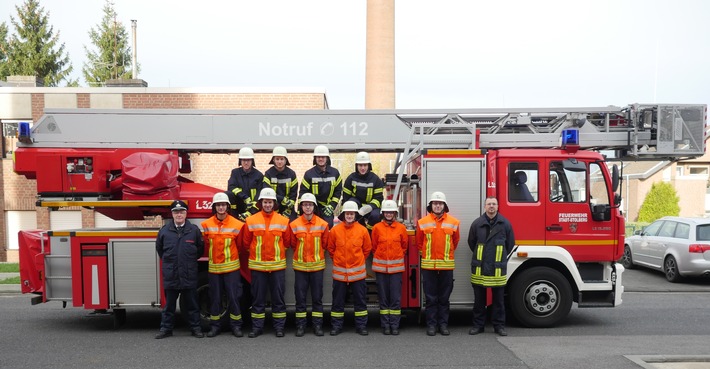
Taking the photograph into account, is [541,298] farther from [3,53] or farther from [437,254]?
[3,53]

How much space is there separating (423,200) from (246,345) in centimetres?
303

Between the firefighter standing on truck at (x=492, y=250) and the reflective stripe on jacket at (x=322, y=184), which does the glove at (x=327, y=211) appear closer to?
the reflective stripe on jacket at (x=322, y=184)

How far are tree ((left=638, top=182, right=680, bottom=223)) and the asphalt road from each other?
24.3 meters

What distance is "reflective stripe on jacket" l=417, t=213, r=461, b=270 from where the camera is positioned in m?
7.41

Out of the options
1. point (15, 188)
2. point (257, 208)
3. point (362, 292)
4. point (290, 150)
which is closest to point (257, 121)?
point (290, 150)

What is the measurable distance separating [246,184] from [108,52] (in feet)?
128

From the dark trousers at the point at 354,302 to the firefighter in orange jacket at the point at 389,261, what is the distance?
0.23m

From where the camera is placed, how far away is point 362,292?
7.55 metres

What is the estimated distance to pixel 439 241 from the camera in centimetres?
741

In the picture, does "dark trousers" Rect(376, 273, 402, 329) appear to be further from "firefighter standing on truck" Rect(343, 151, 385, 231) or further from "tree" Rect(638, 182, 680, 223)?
"tree" Rect(638, 182, 680, 223)

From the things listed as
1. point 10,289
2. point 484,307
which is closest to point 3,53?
point 10,289

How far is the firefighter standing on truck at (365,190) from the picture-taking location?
782 cm

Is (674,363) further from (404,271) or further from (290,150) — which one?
(290,150)

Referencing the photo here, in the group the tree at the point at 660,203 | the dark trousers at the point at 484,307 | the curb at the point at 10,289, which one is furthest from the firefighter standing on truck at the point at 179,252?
the tree at the point at 660,203
